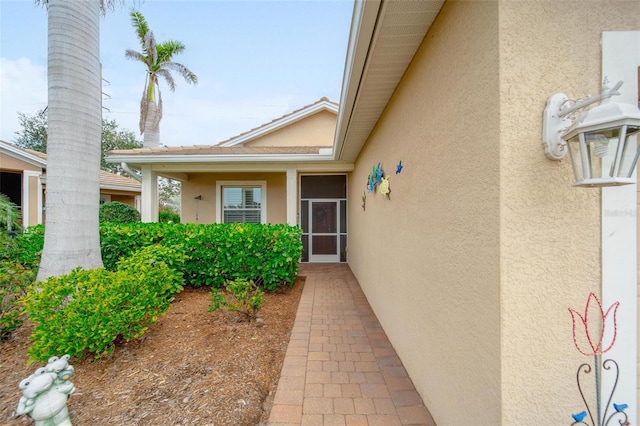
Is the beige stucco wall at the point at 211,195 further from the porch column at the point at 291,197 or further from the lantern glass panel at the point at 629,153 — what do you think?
the lantern glass panel at the point at 629,153

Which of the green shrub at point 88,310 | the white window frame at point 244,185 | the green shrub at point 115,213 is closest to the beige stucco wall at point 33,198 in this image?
the green shrub at point 115,213

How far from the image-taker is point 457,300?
175cm

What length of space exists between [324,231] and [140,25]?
47.2ft

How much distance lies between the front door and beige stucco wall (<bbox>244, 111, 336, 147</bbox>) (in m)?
3.17

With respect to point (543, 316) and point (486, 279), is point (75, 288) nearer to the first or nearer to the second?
point (486, 279)

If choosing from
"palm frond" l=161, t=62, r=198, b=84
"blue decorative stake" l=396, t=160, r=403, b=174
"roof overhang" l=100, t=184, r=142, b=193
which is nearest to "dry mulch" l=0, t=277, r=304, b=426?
"blue decorative stake" l=396, t=160, r=403, b=174

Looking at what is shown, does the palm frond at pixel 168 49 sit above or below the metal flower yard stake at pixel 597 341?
above

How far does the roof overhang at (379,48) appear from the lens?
76.1 inches

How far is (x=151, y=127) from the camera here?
1438 cm

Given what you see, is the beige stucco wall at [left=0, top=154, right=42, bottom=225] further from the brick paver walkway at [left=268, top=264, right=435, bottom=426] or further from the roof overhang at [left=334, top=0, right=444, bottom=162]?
the roof overhang at [left=334, top=0, right=444, bottom=162]

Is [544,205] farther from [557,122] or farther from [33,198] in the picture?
[33,198]

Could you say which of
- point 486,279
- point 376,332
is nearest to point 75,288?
point 376,332

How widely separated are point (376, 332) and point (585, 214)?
3035mm

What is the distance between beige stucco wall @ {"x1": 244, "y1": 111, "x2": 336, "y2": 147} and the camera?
34.9 ft
